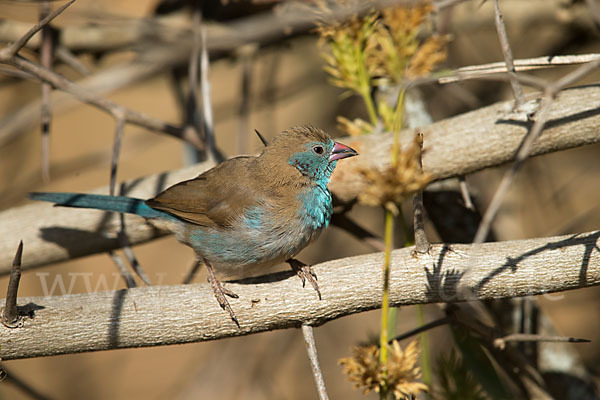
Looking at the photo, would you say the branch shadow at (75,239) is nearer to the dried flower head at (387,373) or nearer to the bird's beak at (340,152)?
the bird's beak at (340,152)

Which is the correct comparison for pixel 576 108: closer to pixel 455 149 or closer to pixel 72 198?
pixel 455 149

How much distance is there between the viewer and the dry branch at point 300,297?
206 cm

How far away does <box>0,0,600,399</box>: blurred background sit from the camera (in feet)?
12.7

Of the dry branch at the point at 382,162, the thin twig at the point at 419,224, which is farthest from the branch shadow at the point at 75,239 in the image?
the thin twig at the point at 419,224

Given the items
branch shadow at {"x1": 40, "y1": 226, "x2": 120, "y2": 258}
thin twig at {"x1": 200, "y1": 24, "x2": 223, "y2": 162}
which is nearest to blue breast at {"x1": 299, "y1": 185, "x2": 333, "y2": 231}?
thin twig at {"x1": 200, "y1": 24, "x2": 223, "y2": 162}

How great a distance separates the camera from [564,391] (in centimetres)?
315

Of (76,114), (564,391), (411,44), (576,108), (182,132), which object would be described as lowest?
(564,391)

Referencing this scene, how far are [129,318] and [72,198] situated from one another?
1043 mm

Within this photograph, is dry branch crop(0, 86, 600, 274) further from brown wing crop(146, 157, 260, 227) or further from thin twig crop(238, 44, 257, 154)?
thin twig crop(238, 44, 257, 154)

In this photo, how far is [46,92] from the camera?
3.04m

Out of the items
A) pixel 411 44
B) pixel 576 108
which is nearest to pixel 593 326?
pixel 576 108

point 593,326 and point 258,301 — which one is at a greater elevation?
point 593,326

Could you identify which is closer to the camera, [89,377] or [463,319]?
[463,319]

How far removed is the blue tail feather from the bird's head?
0.73 metres
